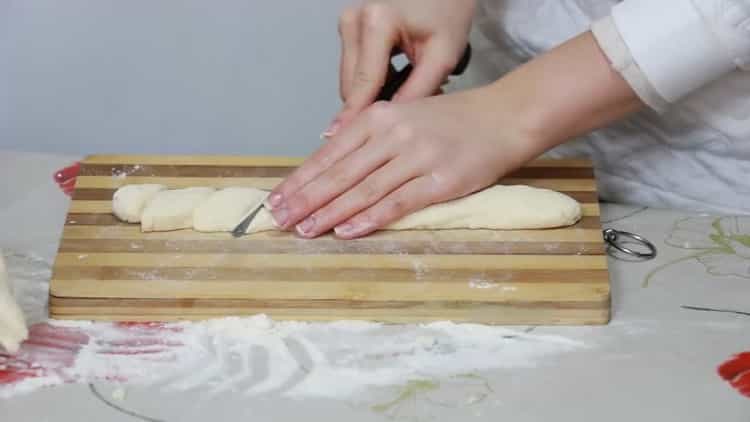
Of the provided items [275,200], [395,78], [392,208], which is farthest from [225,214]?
[395,78]

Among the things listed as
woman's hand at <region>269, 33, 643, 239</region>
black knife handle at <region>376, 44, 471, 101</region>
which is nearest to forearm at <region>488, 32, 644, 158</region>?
woman's hand at <region>269, 33, 643, 239</region>

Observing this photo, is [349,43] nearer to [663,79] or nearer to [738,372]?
[663,79]

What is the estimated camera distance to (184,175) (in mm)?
1075

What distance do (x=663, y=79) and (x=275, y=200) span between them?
1.21ft

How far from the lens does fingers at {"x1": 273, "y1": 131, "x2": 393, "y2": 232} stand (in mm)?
966

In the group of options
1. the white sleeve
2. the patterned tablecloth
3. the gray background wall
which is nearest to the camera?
the patterned tablecloth

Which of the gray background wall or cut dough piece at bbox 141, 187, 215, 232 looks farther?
the gray background wall

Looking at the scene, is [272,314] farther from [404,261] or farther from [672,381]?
[672,381]

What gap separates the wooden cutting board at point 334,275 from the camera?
2.90ft

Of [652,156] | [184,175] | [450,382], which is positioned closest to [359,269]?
[450,382]

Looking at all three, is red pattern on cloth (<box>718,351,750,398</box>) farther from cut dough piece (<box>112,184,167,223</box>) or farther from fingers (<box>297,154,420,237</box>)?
cut dough piece (<box>112,184,167,223</box>)

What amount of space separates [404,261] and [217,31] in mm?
1035

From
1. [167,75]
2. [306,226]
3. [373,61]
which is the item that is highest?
[373,61]

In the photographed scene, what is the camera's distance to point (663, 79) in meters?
0.94
